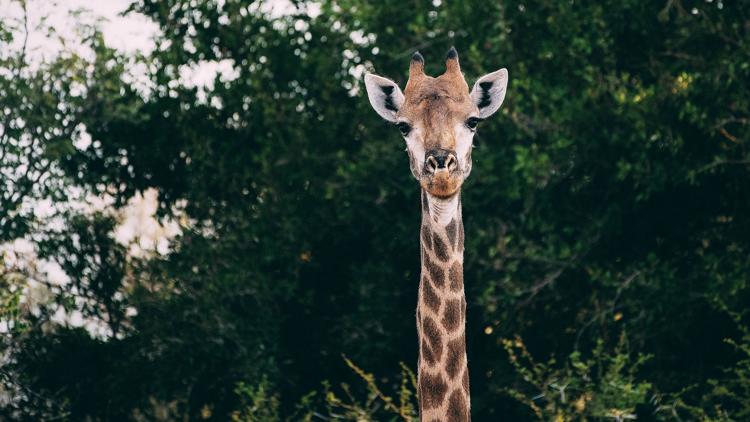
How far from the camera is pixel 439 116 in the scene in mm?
6711

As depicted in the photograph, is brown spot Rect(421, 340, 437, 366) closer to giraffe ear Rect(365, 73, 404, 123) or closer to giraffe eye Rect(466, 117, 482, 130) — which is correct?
giraffe eye Rect(466, 117, 482, 130)

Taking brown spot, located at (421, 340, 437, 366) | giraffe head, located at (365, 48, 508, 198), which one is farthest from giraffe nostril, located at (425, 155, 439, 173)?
brown spot, located at (421, 340, 437, 366)

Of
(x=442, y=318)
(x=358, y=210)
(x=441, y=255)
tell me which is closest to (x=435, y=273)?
(x=441, y=255)

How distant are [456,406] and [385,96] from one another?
1915 mm

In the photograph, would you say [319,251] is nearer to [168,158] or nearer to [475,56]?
[168,158]

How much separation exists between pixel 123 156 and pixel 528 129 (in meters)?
5.45

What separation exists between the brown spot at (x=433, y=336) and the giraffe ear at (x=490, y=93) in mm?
1324

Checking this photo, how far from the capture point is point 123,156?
15.9 metres

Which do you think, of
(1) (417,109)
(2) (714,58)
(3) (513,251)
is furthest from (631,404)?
(1) (417,109)

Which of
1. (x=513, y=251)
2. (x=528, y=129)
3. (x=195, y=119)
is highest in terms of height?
(x=195, y=119)

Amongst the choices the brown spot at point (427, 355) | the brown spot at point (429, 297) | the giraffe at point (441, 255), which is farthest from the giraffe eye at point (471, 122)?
the brown spot at point (427, 355)

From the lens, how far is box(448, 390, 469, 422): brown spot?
21.9 ft

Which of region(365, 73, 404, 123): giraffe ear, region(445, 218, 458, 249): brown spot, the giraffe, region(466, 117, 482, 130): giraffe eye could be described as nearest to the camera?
the giraffe

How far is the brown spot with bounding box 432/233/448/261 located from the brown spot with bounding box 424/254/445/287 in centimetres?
6
